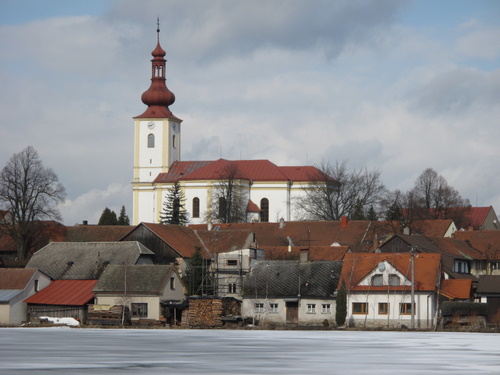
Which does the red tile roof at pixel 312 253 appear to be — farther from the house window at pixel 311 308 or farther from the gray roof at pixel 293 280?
the house window at pixel 311 308

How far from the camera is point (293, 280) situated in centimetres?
6259

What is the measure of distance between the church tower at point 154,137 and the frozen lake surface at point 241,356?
326 ft

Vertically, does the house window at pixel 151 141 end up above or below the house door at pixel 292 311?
above

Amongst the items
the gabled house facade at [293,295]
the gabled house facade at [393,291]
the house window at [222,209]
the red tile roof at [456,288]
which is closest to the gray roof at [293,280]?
the gabled house facade at [293,295]

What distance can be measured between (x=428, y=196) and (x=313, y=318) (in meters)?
62.7

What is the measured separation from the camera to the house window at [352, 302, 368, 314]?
2338 inches

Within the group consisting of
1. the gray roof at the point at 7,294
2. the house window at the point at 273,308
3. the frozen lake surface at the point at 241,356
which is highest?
the gray roof at the point at 7,294

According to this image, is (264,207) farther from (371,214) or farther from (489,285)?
(489,285)

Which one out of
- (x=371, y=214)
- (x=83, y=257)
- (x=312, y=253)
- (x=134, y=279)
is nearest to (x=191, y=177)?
(x=371, y=214)

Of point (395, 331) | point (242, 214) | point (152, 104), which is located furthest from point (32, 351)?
point (152, 104)

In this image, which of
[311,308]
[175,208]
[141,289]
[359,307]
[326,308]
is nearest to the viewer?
[359,307]

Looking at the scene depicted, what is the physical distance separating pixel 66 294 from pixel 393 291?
20669mm

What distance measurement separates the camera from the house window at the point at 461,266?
7444 centimetres

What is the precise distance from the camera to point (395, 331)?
2053 inches
